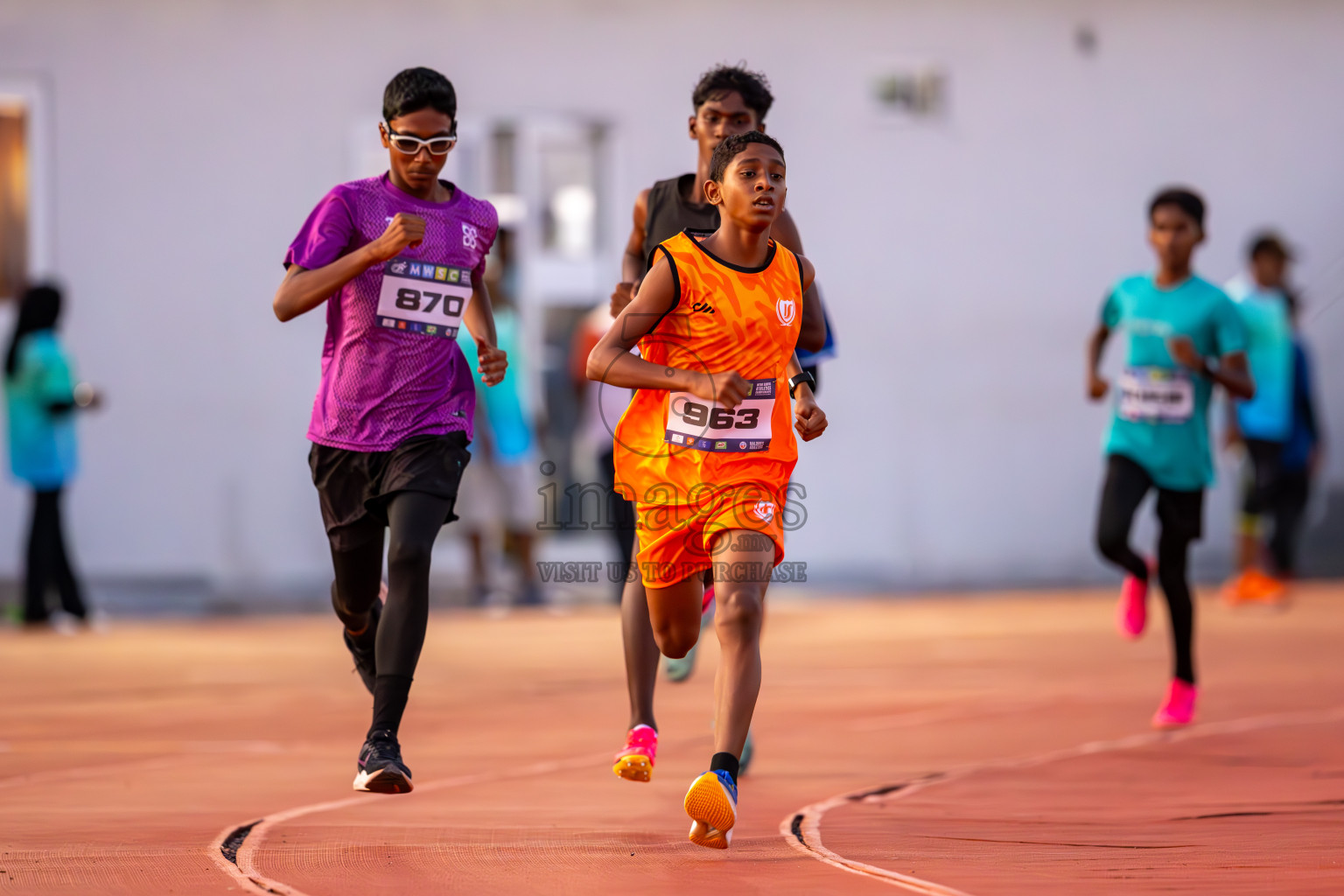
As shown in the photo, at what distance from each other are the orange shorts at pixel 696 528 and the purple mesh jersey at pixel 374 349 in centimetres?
76

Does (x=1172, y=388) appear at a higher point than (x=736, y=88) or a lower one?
lower

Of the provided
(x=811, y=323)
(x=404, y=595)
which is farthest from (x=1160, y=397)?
(x=404, y=595)

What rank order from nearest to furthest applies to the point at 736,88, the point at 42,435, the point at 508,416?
the point at 736,88, the point at 42,435, the point at 508,416

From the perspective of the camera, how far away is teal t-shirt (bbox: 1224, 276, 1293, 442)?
12375mm

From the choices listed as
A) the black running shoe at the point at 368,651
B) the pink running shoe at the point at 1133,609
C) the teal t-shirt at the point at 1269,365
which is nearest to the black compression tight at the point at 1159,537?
the pink running shoe at the point at 1133,609

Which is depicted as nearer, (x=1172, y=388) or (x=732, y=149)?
(x=732, y=149)

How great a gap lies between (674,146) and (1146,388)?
730 centimetres

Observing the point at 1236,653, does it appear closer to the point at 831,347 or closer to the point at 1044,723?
the point at 1044,723

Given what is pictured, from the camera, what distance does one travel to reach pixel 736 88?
226 inches

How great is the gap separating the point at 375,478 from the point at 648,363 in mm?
1017

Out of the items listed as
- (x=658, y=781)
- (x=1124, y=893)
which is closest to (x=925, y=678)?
(x=658, y=781)

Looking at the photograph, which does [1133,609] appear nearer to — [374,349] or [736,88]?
[736,88]

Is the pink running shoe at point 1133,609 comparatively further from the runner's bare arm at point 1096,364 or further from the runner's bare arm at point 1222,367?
the runner's bare arm at point 1222,367

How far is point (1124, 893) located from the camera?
13.7 ft
